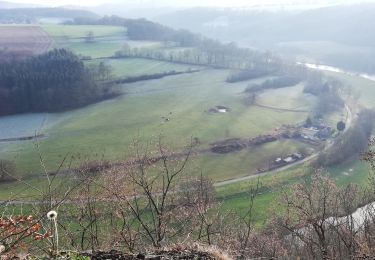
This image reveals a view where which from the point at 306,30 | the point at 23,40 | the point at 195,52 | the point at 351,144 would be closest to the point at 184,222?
the point at 351,144

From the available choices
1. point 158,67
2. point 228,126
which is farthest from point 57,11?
point 228,126

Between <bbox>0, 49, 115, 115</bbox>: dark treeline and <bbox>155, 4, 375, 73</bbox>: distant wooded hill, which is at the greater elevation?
<bbox>155, 4, 375, 73</bbox>: distant wooded hill

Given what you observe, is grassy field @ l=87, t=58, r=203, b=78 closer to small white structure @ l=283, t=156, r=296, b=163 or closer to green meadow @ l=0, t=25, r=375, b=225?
green meadow @ l=0, t=25, r=375, b=225

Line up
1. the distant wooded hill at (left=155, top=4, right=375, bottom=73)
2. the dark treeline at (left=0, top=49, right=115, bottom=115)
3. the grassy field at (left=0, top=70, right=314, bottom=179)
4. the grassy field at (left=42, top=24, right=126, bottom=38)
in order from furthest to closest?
the distant wooded hill at (left=155, top=4, right=375, bottom=73) → the grassy field at (left=42, top=24, right=126, bottom=38) → the dark treeline at (left=0, top=49, right=115, bottom=115) → the grassy field at (left=0, top=70, right=314, bottom=179)

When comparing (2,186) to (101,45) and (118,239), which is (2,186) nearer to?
(118,239)

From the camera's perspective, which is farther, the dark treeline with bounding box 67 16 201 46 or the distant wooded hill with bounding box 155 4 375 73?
the dark treeline with bounding box 67 16 201 46

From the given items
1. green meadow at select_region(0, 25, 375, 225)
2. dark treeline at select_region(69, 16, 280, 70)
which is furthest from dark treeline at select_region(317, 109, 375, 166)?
dark treeline at select_region(69, 16, 280, 70)
